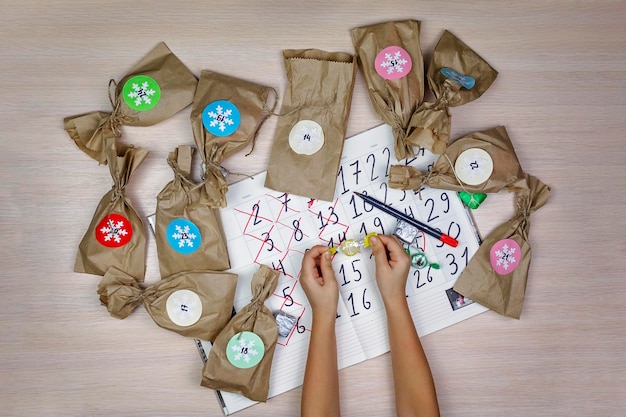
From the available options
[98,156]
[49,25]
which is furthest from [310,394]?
[49,25]

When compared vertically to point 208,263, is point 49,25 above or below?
above

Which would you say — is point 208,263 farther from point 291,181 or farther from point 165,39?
point 165,39

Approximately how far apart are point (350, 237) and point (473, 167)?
0.82ft

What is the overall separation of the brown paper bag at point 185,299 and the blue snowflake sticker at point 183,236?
1.7 inches

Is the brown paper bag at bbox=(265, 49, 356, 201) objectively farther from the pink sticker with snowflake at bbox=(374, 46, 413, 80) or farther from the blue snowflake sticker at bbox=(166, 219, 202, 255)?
the blue snowflake sticker at bbox=(166, 219, 202, 255)

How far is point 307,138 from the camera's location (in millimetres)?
1046

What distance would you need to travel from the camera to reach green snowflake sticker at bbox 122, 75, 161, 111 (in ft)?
3.40

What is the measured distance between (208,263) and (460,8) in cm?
64

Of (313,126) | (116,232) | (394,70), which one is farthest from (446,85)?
(116,232)

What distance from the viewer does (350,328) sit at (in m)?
1.07

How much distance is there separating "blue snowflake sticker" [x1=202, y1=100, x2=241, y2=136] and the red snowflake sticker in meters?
0.22

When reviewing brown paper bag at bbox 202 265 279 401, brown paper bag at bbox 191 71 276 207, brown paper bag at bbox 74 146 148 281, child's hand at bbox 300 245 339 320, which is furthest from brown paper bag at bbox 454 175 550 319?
brown paper bag at bbox 74 146 148 281

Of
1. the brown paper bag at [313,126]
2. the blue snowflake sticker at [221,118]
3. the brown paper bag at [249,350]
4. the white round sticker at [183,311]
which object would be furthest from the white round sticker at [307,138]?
the white round sticker at [183,311]

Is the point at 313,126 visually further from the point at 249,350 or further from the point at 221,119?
the point at 249,350
